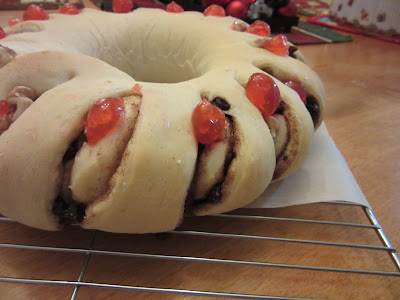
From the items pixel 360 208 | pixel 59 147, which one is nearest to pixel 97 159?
pixel 59 147

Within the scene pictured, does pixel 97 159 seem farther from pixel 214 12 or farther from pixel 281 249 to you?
pixel 214 12

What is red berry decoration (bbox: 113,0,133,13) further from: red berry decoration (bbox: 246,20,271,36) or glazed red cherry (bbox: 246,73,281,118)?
glazed red cherry (bbox: 246,73,281,118)

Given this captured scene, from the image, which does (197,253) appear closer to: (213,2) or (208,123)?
(208,123)

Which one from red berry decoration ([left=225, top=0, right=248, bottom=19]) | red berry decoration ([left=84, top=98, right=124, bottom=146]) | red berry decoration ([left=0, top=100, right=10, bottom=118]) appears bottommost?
red berry decoration ([left=225, top=0, right=248, bottom=19])

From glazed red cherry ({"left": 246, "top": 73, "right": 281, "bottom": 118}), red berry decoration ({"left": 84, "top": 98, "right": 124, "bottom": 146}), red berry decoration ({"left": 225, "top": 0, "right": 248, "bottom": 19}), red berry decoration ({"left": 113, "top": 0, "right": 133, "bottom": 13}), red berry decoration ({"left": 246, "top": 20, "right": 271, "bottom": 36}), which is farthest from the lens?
red berry decoration ({"left": 225, "top": 0, "right": 248, "bottom": 19})

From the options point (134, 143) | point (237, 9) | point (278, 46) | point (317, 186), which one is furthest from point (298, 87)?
point (237, 9)

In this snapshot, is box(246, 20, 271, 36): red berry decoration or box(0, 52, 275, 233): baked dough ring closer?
box(0, 52, 275, 233): baked dough ring

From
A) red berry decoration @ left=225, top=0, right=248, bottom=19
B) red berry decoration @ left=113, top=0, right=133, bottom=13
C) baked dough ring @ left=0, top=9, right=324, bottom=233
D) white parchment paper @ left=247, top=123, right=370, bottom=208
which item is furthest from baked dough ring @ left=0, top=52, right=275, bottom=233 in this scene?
red berry decoration @ left=225, top=0, right=248, bottom=19
